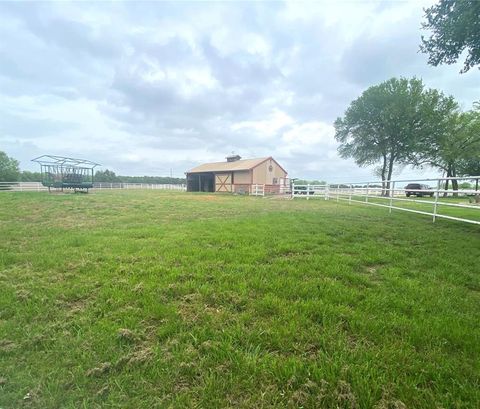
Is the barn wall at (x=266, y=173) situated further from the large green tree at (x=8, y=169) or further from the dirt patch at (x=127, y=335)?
the large green tree at (x=8, y=169)

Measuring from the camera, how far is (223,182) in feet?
105

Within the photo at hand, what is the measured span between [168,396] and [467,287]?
3.51 m

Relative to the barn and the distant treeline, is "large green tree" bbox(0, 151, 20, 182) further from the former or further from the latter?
the barn

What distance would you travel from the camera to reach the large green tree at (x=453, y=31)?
21.4 feet

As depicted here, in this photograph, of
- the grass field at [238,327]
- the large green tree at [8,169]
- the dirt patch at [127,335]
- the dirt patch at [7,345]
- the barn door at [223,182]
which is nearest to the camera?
the grass field at [238,327]

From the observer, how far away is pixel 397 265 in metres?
3.82

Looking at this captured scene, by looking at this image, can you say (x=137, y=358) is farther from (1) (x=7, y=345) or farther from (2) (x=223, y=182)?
(2) (x=223, y=182)

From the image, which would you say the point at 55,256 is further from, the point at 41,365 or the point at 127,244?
the point at 41,365

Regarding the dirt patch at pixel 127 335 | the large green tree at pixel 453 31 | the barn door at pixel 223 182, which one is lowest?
the dirt patch at pixel 127 335

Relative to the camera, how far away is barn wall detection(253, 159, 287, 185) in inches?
1139

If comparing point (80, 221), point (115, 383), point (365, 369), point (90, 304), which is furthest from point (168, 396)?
point (80, 221)

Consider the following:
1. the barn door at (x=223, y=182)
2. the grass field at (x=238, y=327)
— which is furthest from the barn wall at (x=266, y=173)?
the grass field at (x=238, y=327)

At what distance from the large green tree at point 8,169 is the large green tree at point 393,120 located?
4989cm

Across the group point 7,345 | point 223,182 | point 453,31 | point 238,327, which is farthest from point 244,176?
point 7,345
